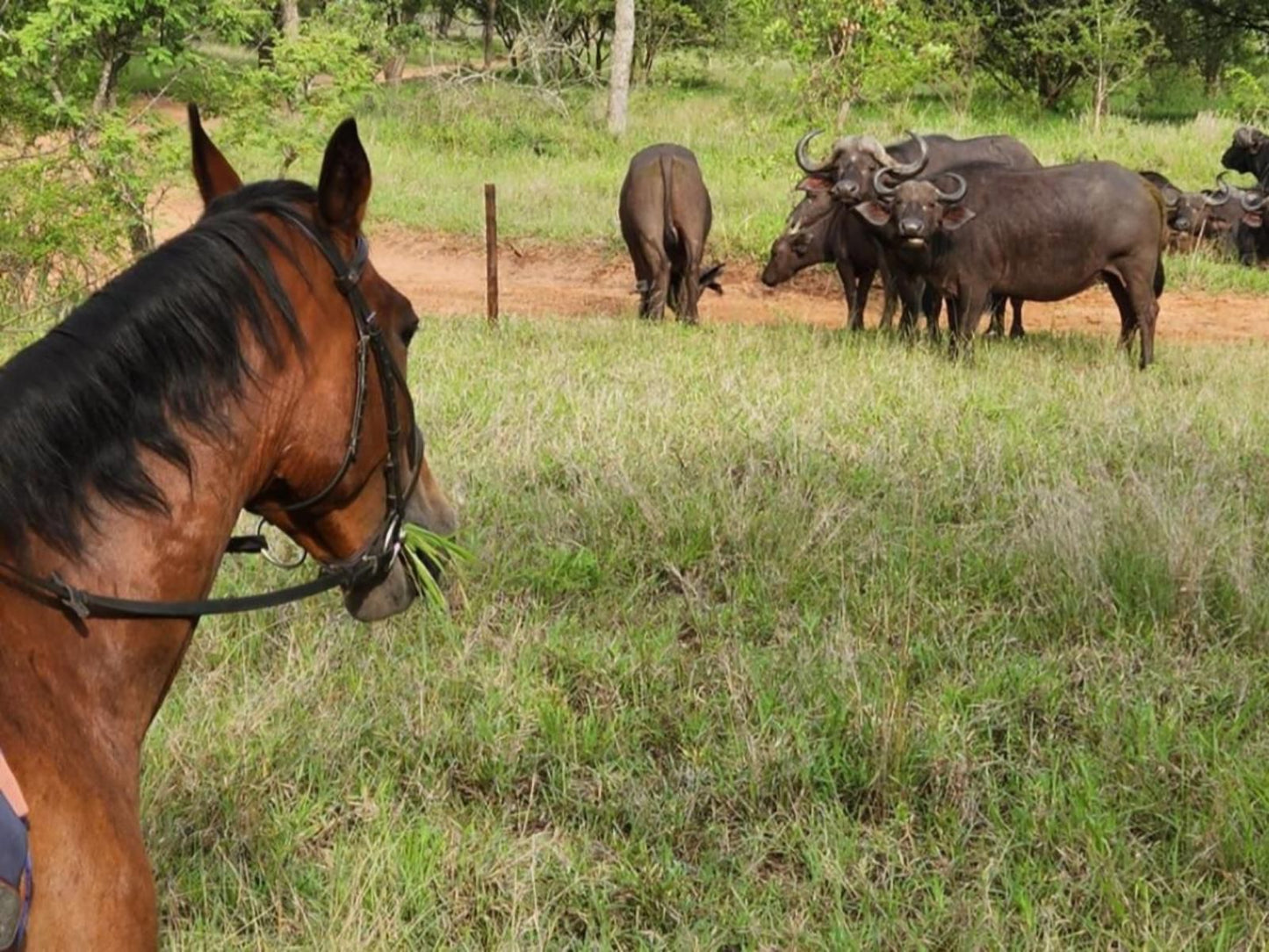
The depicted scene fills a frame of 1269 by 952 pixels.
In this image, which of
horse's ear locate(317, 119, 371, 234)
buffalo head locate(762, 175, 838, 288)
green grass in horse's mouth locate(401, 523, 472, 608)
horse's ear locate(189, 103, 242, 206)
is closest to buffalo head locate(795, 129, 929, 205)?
buffalo head locate(762, 175, 838, 288)

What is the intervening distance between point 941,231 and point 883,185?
0.88 m

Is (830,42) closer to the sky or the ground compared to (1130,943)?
closer to the sky

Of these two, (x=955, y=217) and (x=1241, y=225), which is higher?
(x=955, y=217)

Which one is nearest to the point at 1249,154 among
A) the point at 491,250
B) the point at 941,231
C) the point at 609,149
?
the point at 609,149

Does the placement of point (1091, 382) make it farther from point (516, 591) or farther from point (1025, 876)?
point (1025, 876)

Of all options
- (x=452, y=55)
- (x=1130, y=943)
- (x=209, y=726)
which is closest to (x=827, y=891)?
(x=1130, y=943)

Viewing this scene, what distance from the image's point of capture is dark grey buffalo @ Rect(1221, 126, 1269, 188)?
18000mm

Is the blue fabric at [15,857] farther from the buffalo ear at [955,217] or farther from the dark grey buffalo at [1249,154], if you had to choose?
the dark grey buffalo at [1249,154]

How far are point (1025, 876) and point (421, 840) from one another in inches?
61.9

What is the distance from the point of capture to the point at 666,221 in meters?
12.4

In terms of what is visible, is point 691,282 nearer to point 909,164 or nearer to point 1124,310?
point 909,164

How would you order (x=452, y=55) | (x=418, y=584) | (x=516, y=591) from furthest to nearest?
1. (x=452, y=55)
2. (x=516, y=591)
3. (x=418, y=584)

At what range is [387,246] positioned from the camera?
16734 mm

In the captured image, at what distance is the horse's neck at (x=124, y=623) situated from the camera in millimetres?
1987
